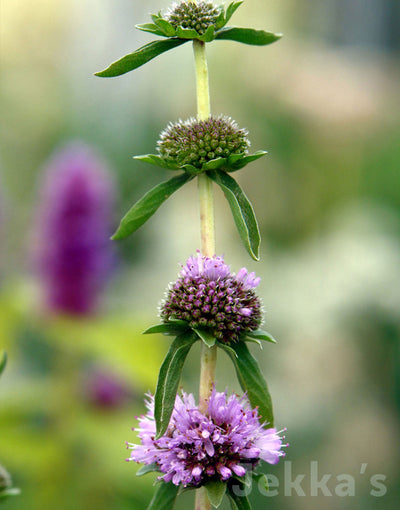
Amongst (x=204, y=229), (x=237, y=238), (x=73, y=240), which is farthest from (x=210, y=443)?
(x=237, y=238)

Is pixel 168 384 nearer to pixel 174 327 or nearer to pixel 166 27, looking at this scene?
pixel 174 327

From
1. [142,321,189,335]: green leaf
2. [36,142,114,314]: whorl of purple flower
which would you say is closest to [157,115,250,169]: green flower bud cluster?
[142,321,189,335]: green leaf

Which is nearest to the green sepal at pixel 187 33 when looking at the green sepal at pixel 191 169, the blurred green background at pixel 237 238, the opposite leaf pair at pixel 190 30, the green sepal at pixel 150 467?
the opposite leaf pair at pixel 190 30

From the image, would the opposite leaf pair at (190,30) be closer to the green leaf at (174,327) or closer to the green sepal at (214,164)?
the green sepal at (214,164)

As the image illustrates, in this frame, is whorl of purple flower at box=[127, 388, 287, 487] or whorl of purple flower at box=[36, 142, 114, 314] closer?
whorl of purple flower at box=[127, 388, 287, 487]

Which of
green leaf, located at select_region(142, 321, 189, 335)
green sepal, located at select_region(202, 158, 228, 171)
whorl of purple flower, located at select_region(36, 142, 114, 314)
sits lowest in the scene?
green leaf, located at select_region(142, 321, 189, 335)

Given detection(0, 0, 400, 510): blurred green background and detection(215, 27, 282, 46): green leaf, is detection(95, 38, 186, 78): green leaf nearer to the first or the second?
detection(215, 27, 282, 46): green leaf
